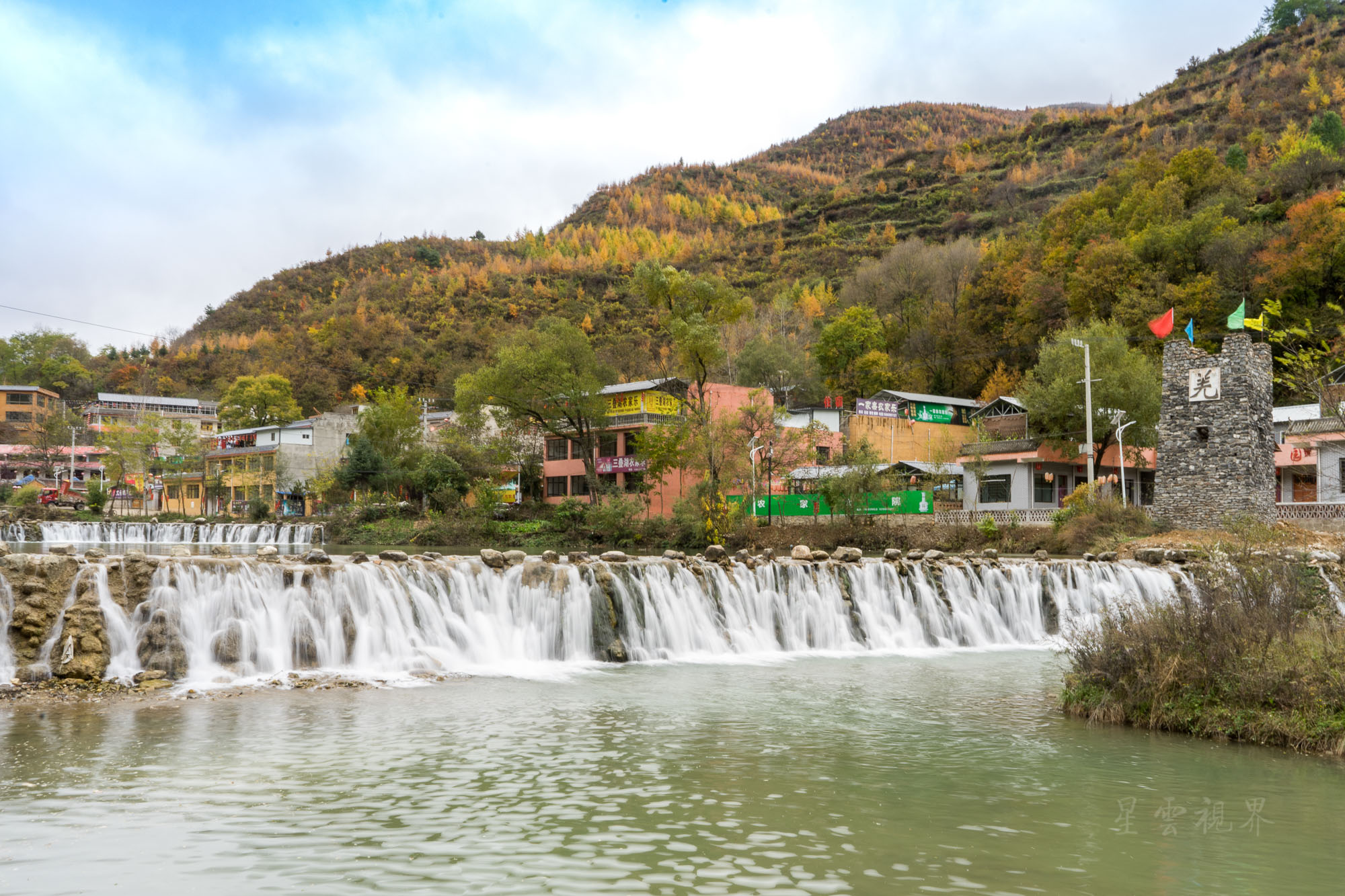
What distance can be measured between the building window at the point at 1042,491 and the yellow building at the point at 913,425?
241 inches

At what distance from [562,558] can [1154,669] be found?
1554 cm

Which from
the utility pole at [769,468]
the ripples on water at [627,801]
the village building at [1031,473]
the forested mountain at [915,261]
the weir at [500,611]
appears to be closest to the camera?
the ripples on water at [627,801]

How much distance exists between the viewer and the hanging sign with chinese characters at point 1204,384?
37.1 metres

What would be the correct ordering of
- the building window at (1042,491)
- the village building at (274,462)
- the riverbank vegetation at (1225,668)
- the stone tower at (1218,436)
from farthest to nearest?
1. the village building at (274,462)
2. the building window at (1042,491)
3. the stone tower at (1218,436)
4. the riverbank vegetation at (1225,668)

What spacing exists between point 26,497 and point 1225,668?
78.3m

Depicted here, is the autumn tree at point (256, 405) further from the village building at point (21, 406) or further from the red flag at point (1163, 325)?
the red flag at point (1163, 325)

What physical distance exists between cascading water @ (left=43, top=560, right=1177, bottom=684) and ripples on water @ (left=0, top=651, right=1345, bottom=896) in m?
A: 2.61

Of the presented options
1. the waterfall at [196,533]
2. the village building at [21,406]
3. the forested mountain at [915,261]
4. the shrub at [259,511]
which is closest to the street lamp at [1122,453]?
the forested mountain at [915,261]

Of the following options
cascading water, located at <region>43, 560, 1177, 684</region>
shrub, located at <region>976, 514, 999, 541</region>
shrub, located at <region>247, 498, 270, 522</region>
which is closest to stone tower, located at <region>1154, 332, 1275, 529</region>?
shrub, located at <region>976, 514, 999, 541</region>

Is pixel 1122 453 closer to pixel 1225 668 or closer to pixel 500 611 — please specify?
pixel 500 611

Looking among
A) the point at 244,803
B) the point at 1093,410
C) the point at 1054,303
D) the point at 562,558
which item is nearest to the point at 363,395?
the point at 1054,303

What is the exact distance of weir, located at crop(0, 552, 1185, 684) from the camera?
600 inches

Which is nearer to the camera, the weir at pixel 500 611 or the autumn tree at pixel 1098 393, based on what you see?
the weir at pixel 500 611

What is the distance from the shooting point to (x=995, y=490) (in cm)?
5275
